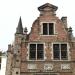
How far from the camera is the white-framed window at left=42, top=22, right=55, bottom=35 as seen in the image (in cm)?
2393

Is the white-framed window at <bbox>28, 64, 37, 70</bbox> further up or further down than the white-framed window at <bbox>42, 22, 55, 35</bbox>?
further down

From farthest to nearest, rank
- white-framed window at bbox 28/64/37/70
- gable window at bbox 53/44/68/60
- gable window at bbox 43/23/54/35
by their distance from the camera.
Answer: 1. gable window at bbox 43/23/54/35
2. gable window at bbox 53/44/68/60
3. white-framed window at bbox 28/64/37/70

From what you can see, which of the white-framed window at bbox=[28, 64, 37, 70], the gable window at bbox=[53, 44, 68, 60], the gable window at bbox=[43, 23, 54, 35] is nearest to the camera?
the white-framed window at bbox=[28, 64, 37, 70]

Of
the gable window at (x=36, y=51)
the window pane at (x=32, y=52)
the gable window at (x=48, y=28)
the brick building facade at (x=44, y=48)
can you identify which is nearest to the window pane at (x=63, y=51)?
the brick building facade at (x=44, y=48)

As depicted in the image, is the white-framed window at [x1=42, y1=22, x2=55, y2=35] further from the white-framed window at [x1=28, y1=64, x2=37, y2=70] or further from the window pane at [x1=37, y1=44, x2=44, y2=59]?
the white-framed window at [x1=28, y1=64, x2=37, y2=70]

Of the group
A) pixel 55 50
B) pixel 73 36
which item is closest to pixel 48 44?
pixel 55 50

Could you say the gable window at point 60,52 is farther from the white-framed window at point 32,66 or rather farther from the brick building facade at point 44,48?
the white-framed window at point 32,66

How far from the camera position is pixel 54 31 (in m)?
23.9

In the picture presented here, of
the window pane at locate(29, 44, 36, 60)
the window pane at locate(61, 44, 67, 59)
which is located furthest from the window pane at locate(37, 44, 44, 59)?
the window pane at locate(61, 44, 67, 59)

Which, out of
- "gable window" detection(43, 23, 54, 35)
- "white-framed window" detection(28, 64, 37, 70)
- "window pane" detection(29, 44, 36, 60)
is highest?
"gable window" detection(43, 23, 54, 35)

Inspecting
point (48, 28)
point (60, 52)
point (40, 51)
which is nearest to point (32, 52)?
point (40, 51)

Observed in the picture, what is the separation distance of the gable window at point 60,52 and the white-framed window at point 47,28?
119 cm

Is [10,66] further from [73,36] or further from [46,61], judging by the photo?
[73,36]

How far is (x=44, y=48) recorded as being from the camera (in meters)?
23.5
